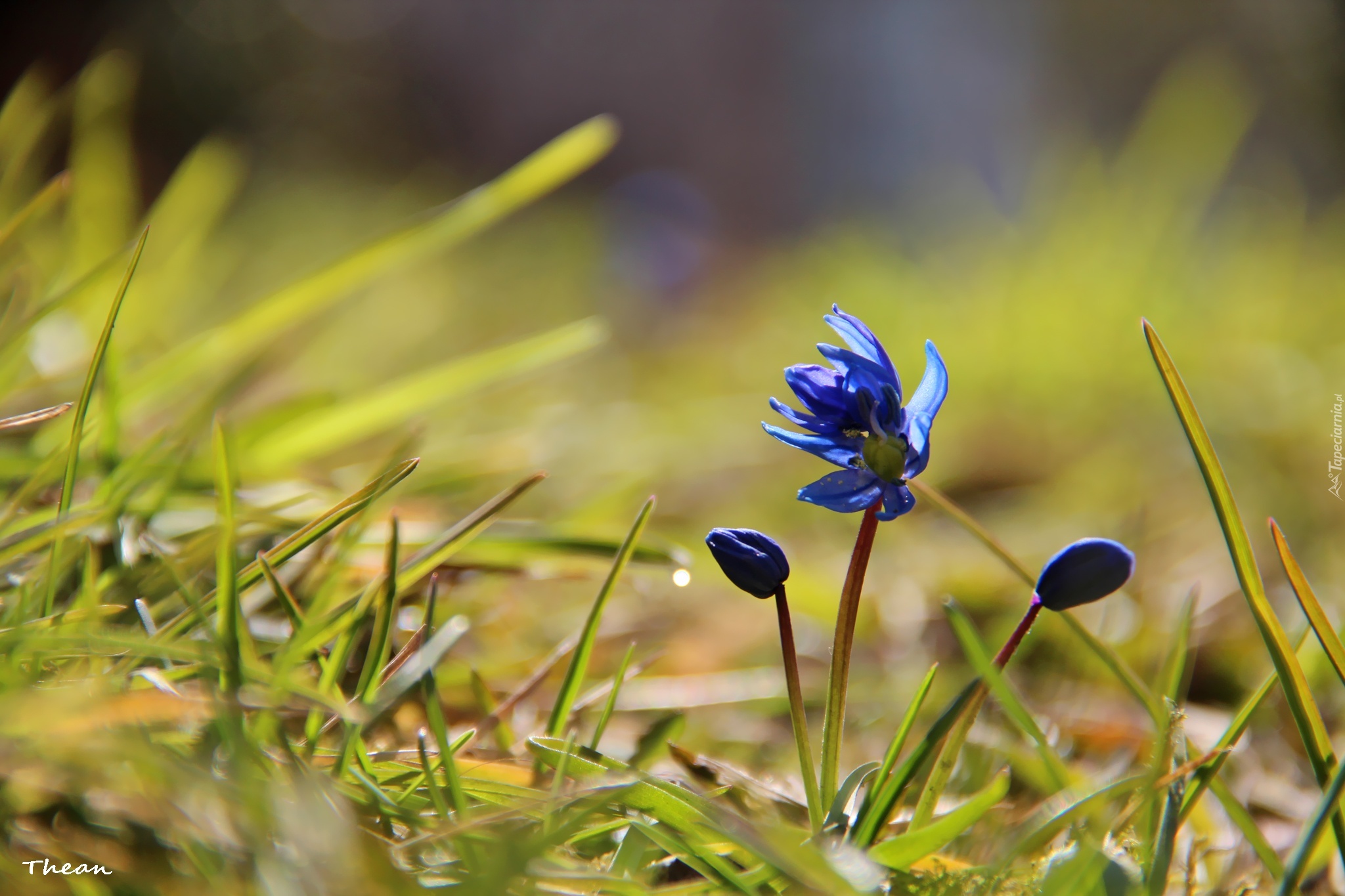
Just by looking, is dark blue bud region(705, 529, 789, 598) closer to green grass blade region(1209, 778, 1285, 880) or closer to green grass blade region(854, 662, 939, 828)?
green grass blade region(854, 662, 939, 828)

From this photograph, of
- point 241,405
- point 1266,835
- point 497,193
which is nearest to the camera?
point 1266,835

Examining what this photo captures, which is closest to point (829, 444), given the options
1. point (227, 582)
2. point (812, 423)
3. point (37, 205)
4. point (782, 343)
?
point (812, 423)

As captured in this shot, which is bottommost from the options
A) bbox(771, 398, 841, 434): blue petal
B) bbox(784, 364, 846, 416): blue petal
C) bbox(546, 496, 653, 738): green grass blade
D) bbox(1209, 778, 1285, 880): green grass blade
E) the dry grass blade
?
bbox(1209, 778, 1285, 880): green grass blade

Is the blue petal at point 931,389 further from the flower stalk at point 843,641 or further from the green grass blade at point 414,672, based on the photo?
the green grass blade at point 414,672

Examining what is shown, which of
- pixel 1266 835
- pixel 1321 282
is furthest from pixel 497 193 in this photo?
pixel 1321 282

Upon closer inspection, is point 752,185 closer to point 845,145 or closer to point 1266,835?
point 845,145

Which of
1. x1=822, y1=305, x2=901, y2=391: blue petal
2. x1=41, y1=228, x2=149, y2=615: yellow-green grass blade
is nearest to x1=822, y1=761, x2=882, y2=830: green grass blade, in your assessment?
x1=822, y1=305, x2=901, y2=391: blue petal
